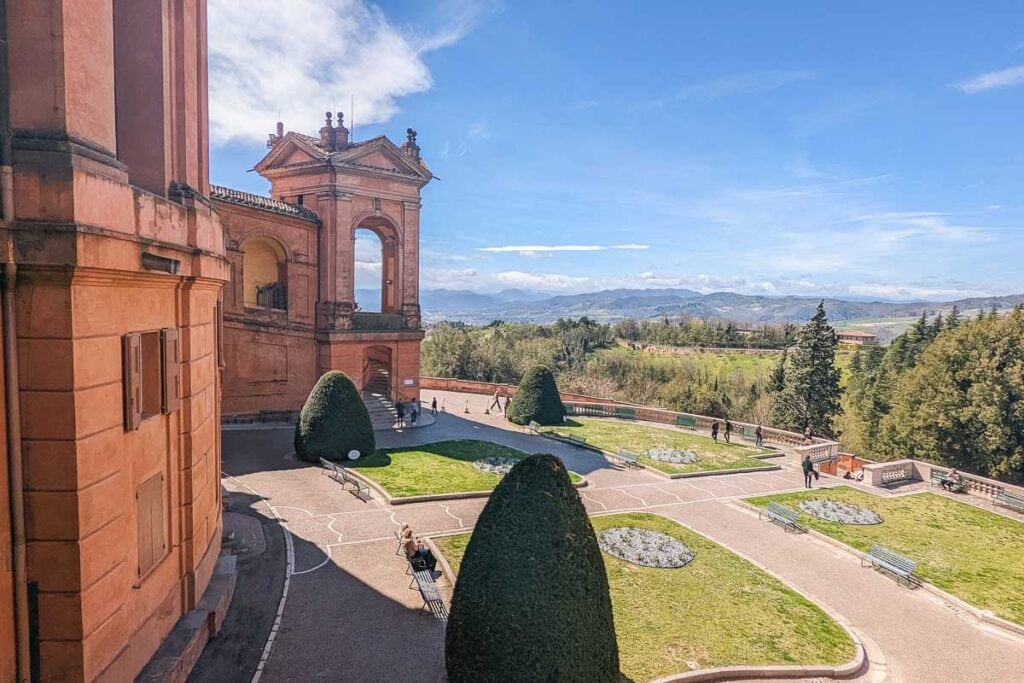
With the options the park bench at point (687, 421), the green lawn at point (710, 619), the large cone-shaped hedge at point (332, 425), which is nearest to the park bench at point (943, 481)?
the park bench at point (687, 421)

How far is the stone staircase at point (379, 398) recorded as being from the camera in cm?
3059

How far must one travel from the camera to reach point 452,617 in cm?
847

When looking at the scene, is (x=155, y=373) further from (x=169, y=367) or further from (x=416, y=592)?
(x=416, y=592)

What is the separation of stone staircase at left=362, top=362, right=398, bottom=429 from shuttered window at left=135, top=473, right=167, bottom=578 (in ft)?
68.3

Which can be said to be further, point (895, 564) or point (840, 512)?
point (840, 512)

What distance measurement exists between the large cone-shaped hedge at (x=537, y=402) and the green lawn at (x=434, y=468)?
5.70 metres

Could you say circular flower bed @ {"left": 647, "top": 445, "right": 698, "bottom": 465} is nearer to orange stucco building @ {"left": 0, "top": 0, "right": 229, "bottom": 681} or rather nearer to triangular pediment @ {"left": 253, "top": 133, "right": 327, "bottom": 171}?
orange stucco building @ {"left": 0, "top": 0, "right": 229, "bottom": 681}

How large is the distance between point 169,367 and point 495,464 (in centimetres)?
1576

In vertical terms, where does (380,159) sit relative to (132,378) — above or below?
above

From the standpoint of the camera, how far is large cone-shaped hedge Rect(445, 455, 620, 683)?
302 inches

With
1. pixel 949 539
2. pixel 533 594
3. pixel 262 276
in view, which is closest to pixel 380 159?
pixel 262 276

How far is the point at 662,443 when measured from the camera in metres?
28.9

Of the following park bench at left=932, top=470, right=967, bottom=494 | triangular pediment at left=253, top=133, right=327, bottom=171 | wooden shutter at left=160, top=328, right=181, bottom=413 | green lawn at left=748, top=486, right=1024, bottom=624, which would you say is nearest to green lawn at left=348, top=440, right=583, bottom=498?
green lawn at left=748, top=486, right=1024, bottom=624

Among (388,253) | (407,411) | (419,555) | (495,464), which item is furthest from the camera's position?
(388,253)
